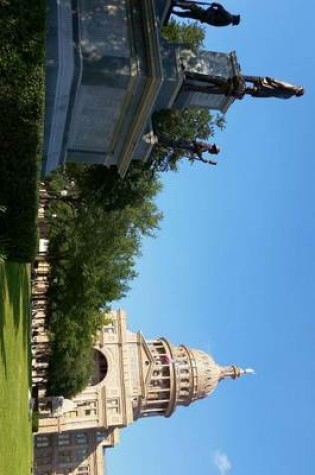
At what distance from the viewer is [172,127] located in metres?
29.0

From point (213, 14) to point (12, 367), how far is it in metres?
12.7

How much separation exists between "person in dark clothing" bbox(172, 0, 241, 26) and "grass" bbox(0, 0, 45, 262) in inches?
197

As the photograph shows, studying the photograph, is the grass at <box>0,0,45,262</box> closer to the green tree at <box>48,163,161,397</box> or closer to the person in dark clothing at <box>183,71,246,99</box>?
the person in dark clothing at <box>183,71,246,99</box>

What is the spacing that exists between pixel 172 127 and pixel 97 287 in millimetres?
13065

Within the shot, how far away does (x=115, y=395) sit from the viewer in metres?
55.1

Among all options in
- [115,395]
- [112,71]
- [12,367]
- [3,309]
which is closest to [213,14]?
[112,71]

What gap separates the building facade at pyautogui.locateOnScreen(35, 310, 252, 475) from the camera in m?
53.8

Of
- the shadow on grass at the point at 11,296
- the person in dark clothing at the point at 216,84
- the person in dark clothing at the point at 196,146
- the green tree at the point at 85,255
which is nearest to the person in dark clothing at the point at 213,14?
the person in dark clothing at the point at 216,84

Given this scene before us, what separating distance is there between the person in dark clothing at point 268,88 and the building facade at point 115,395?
37460mm

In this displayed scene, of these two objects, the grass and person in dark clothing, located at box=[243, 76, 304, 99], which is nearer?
the grass

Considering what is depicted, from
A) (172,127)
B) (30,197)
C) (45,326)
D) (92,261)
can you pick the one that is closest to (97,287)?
(92,261)

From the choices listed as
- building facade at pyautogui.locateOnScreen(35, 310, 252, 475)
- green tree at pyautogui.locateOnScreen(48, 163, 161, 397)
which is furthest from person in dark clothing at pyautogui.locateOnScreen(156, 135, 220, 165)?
building facade at pyautogui.locateOnScreen(35, 310, 252, 475)

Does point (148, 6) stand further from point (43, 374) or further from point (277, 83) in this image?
point (43, 374)

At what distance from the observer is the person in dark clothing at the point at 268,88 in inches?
707
